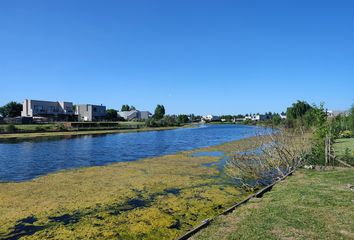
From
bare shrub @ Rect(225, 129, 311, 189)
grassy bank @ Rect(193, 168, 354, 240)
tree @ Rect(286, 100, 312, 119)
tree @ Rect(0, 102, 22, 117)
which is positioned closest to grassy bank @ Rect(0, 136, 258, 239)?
bare shrub @ Rect(225, 129, 311, 189)

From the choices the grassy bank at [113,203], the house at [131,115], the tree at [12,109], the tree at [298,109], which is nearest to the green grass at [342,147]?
the grassy bank at [113,203]

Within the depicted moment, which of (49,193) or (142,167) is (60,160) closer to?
(142,167)

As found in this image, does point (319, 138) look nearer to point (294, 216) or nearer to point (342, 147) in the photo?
point (342, 147)

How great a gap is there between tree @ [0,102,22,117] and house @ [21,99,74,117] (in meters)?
6.77

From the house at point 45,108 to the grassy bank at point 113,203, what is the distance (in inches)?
3304

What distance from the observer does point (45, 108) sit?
96.9m

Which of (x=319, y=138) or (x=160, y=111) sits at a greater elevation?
(x=160, y=111)

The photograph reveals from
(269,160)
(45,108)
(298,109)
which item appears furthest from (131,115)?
(269,160)

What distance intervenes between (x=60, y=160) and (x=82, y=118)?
282 ft

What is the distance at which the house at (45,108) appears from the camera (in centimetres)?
9269

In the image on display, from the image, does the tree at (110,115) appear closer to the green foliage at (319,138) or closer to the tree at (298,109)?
the tree at (298,109)

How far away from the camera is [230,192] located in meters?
13.4

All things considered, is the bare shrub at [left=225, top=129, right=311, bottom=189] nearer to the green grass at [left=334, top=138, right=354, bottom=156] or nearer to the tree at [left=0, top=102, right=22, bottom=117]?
the green grass at [left=334, top=138, right=354, bottom=156]

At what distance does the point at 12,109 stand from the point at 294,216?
113 meters
